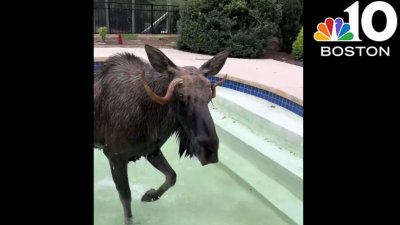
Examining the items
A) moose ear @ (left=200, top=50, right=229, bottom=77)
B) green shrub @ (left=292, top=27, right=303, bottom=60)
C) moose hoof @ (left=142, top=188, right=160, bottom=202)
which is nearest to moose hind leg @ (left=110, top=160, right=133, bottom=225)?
moose hoof @ (left=142, top=188, right=160, bottom=202)

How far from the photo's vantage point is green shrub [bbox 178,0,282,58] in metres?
12.6

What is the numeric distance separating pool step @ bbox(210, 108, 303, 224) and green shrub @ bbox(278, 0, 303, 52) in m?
8.18

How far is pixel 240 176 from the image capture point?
5.07 metres

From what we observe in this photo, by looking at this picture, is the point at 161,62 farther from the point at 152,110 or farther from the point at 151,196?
the point at 151,196

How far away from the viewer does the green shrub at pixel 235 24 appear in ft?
41.4

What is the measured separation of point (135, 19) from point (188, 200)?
1696 centimetres

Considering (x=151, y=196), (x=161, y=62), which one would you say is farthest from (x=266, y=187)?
(x=161, y=62)
